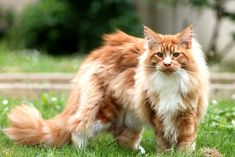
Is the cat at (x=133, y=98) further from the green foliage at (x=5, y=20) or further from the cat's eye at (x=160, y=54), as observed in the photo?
the green foliage at (x=5, y=20)

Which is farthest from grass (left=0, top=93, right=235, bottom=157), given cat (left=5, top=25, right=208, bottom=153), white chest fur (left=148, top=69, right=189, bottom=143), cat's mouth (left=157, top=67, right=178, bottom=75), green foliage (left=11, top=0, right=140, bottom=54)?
green foliage (left=11, top=0, right=140, bottom=54)

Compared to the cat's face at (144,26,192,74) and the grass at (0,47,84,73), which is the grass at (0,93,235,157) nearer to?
the cat's face at (144,26,192,74)

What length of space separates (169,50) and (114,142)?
122 centimetres

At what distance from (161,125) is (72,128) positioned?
95 cm

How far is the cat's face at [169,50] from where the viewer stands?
5.83 meters

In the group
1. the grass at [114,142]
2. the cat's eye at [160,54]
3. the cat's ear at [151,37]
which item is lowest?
the grass at [114,142]

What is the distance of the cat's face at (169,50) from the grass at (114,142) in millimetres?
800

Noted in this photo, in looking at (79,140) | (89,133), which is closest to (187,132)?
(89,133)

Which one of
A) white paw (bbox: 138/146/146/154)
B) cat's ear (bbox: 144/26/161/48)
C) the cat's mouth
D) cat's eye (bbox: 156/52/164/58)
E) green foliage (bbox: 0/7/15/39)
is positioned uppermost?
cat's ear (bbox: 144/26/161/48)

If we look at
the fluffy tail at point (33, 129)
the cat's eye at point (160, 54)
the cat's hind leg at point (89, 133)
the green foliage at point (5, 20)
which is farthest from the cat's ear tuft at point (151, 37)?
the green foliage at point (5, 20)

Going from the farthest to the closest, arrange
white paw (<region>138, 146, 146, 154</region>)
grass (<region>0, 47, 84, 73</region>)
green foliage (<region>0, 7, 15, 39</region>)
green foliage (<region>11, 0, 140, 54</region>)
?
green foliage (<region>0, 7, 15, 39</region>), green foliage (<region>11, 0, 140, 54</region>), grass (<region>0, 47, 84, 73</region>), white paw (<region>138, 146, 146, 154</region>)

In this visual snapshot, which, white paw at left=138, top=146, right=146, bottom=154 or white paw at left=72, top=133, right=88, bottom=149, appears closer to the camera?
white paw at left=138, top=146, right=146, bottom=154

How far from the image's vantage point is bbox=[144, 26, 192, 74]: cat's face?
5.83 m

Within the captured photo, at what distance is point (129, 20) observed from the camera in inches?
623
